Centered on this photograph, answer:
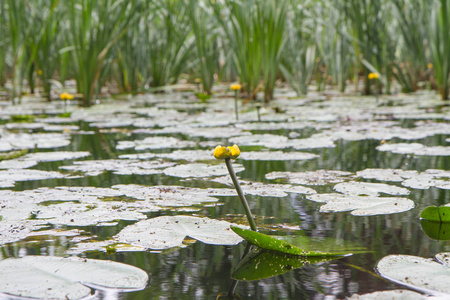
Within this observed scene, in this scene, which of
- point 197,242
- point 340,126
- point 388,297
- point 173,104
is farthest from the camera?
point 173,104

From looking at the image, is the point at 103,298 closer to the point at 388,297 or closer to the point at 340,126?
the point at 388,297

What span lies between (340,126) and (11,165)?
1.52 metres

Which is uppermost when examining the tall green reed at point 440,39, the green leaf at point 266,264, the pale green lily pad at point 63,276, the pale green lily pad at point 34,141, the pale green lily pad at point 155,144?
the tall green reed at point 440,39

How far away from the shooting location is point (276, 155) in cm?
173

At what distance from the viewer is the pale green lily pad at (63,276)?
687mm

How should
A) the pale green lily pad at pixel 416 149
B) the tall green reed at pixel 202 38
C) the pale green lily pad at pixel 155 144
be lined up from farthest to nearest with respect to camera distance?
the tall green reed at pixel 202 38 < the pale green lily pad at pixel 155 144 < the pale green lily pad at pixel 416 149

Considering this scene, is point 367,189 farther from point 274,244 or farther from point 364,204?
point 274,244

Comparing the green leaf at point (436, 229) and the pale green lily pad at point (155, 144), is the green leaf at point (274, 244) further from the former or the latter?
the pale green lily pad at point (155, 144)

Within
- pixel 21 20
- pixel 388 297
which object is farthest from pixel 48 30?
pixel 388 297

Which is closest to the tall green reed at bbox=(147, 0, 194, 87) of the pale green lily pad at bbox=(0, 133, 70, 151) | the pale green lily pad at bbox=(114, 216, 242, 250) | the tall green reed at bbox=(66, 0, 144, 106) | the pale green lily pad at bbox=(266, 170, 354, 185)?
the tall green reed at bbox=(66, 0, 144, 106)

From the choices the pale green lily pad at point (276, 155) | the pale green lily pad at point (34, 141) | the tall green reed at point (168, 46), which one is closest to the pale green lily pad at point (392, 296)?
the pale green lily pad at point (276, 155)

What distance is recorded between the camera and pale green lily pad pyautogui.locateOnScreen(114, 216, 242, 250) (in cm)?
90

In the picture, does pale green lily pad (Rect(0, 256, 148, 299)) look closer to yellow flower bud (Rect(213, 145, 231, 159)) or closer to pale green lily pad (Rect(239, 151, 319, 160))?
yellow flower bud (Rect(213, 145, 231, 159))

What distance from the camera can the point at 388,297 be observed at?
658 mm
